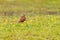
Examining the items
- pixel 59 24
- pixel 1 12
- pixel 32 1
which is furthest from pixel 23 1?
pixel 59 24

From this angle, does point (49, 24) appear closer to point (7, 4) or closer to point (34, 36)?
point (34, 36)

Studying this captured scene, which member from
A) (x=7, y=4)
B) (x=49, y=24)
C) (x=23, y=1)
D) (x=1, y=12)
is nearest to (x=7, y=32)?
(x=49, y=24)

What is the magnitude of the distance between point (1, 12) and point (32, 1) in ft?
30.1

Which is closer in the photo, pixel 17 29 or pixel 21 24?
pixel 17 29

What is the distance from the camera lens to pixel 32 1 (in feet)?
112

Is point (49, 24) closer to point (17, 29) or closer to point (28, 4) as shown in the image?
point (17, 29)

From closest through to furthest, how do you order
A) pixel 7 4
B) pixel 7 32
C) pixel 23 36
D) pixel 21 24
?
pixel 23 36 < pixel 7 32 < pixel 21 24 < pixel 7 4

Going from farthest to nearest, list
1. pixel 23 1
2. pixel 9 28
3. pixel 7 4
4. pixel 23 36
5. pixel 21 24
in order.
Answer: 1. pixel 23 1
2. pixel 7 4
3. pixel 21 24
4. pixel 9 28
5. pixel 23 36

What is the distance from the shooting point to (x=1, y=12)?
2581cm

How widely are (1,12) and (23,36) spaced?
39.5 feet

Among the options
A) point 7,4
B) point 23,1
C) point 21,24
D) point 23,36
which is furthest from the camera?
point 23,1

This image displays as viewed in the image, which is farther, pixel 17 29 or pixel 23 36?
pixel 17 29

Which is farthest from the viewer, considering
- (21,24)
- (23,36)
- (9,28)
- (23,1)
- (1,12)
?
(23,1)

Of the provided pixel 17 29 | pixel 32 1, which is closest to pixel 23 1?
pixel 32 1
